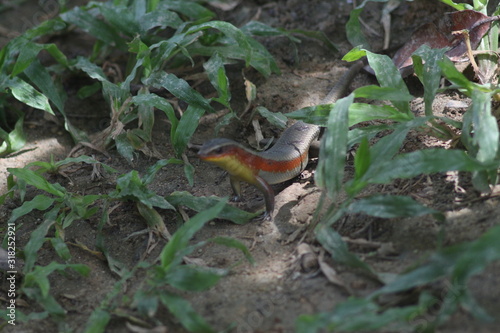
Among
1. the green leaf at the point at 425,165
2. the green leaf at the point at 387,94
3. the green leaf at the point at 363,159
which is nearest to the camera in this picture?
the green leaf at the point at 425,165

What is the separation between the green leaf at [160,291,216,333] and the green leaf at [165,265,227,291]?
2.9 inches

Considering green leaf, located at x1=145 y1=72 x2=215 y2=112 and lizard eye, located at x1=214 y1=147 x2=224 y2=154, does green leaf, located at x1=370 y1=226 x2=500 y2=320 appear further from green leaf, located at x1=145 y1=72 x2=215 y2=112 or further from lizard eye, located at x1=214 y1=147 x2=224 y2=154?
green leaf, located at x1=145 y1=72 x2=215 y2=112

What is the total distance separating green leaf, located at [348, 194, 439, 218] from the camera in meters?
2.99

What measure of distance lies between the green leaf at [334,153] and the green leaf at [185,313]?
1.07 metres

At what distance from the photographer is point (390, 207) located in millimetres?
3033

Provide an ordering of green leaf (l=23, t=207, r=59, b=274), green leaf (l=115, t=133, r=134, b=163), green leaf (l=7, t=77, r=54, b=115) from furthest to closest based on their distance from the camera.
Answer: green leaf (l=7, t=77, r=54, b=115)
green leaf (l=115, t=133, r=134, b=163)
green leaf (l=23, t=207, r=59, b=274)

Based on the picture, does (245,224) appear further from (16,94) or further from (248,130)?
(16,94)

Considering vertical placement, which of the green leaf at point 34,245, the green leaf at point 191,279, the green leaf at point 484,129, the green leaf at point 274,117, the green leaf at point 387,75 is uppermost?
the green leaf at point 484,129

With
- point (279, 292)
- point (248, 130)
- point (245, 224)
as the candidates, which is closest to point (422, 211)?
point (279, 292)

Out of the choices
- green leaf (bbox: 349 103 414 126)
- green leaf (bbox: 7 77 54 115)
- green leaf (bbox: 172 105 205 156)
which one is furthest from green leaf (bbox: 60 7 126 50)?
green leaf (bbox: 349 103 414 126)

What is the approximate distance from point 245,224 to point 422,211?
1.32 metres

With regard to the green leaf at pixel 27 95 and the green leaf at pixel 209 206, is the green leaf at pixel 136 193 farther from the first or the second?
the green leaf at pixel 27 95

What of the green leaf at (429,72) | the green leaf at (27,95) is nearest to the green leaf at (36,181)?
the green leaf at (27,95)

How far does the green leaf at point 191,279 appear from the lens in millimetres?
2891
